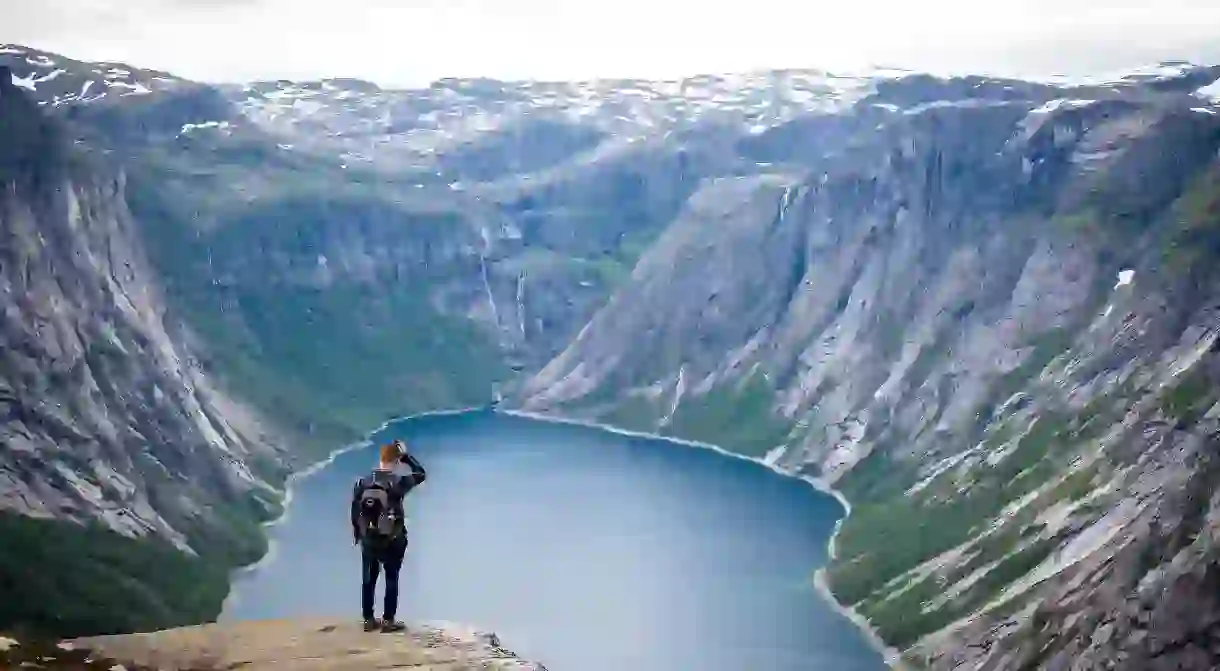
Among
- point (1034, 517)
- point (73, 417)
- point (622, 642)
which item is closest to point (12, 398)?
point (73, 417)

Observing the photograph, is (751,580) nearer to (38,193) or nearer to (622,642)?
(622,642)

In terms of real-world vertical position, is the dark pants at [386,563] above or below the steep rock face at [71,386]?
above

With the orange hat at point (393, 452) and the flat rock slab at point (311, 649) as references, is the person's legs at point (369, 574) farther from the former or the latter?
the orange hat at point (393, 452)

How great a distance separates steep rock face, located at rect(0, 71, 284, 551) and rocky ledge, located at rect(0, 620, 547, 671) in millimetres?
121054

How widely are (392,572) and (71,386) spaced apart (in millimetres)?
149603

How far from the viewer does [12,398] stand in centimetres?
16288

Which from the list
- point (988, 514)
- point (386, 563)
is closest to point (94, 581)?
point (988, 514)

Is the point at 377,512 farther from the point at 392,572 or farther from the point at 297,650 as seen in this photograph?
the point at 297,650

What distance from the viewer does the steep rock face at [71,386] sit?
538ft

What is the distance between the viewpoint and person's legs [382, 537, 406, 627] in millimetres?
36875

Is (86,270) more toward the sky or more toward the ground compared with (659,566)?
more toward the sky

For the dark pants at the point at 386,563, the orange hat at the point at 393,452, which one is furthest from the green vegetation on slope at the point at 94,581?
the orange hat at the point at 393,452

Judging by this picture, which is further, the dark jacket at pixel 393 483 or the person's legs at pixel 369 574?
the person's legs at pixel 369 574

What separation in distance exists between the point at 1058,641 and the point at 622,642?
3932cm
